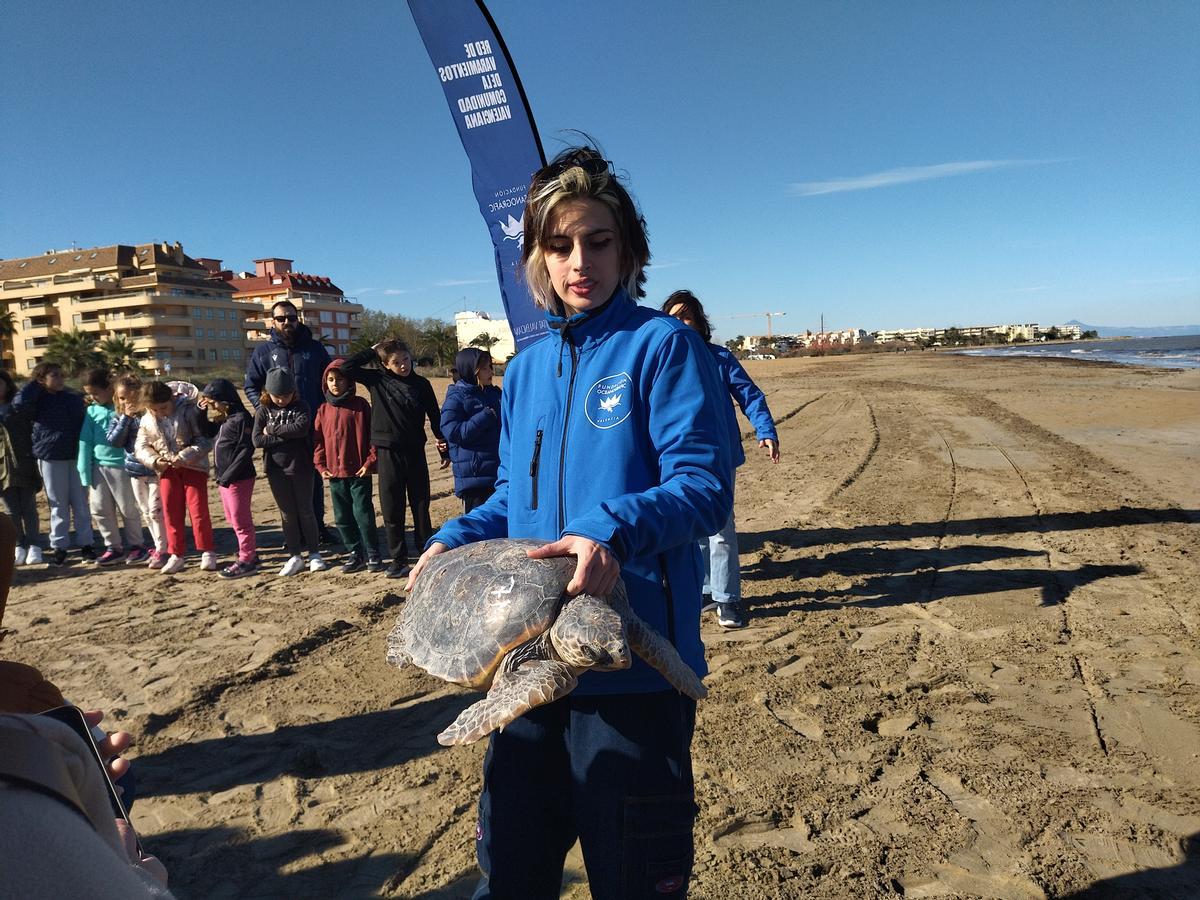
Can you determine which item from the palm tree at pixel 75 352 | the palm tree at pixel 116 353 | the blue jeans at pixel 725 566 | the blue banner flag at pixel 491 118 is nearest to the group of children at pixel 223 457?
the blue banner flag at pixel 491 118

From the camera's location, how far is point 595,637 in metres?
1.38

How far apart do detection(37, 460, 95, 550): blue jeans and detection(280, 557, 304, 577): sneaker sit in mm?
2518

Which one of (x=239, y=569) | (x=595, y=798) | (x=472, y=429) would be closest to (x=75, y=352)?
(x=239, y=569)

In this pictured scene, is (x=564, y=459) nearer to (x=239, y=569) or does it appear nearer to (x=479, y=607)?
(x=479, y=607)

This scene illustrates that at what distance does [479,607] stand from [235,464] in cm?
539

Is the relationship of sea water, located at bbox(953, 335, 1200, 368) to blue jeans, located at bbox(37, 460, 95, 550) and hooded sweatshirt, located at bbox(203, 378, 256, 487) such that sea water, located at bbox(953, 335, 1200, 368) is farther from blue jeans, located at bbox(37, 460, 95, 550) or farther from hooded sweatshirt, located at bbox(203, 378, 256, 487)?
blue jeans, located at bbox(37, 460, 95, 550)

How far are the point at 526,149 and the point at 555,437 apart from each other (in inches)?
170

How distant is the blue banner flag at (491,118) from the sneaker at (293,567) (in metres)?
2.94

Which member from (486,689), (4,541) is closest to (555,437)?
(486,689)

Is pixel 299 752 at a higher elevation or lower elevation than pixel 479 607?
lower

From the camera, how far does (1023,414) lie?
15.2 metres

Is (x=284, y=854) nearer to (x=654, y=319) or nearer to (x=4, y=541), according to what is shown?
(x=4, y=541)

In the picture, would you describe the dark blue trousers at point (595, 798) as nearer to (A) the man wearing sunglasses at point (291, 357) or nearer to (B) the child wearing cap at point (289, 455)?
(B) the child wearing cap at point (289, 455)

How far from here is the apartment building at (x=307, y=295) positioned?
7125cm
